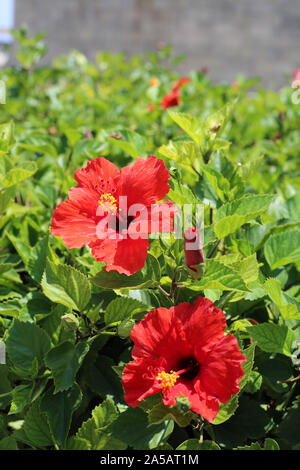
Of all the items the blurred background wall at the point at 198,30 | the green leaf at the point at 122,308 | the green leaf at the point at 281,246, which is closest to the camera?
the green leaf at the point at 122,308

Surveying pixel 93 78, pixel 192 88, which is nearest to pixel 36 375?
pixel 192 88

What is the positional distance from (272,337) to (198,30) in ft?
28.1

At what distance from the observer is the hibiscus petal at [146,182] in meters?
0.83

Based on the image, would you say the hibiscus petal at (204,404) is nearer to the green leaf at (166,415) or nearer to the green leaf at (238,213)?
the green leaf at (166,415)

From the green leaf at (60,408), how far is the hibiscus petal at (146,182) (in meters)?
0.36

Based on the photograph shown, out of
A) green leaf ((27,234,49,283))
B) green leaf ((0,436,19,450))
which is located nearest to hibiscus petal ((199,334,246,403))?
green leaf ((0,436,19,450))

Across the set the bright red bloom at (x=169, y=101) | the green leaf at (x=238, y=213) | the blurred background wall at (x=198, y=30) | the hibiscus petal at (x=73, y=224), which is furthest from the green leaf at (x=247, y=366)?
the blurred background wall at (x=198, y=30)

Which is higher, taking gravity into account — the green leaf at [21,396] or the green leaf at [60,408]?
the green leaf at [21,396]

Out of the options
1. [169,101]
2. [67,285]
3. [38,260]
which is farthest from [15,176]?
[169,101]

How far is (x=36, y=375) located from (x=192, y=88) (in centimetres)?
237

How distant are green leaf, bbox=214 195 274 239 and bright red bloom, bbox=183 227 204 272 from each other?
131 millimetres

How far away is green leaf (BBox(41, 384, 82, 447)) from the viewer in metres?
0.80

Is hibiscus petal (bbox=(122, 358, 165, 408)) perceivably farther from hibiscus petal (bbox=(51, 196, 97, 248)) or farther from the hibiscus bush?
hibiscus petal (bbox=(51, 196, 97, 248))

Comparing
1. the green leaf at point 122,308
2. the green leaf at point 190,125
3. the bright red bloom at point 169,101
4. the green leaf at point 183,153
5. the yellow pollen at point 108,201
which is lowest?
the green leaf at point 122,308
